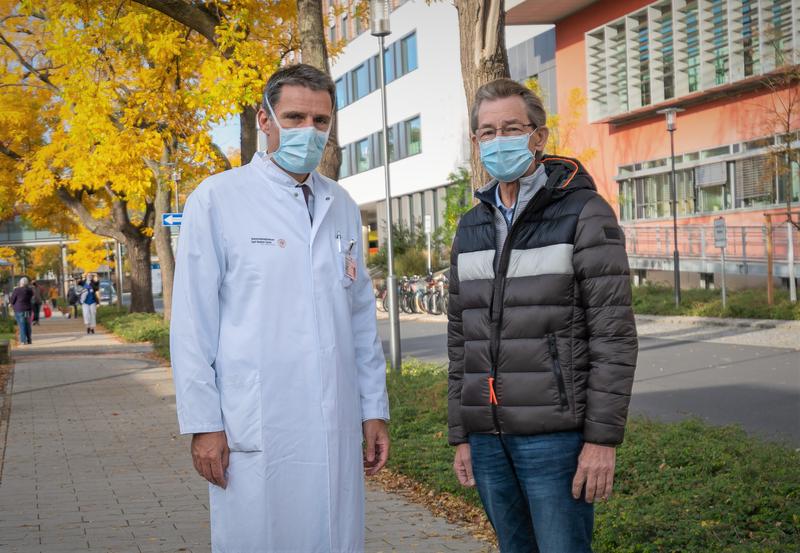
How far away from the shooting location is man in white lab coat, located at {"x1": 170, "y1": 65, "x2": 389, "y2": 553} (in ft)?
10.9

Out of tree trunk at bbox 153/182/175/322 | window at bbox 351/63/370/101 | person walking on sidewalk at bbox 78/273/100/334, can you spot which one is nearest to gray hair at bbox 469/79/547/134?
tree trunk at bbox 153/182/175/322

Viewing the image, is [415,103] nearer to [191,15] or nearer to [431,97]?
[431,97]

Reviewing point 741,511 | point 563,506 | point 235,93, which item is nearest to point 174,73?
point 235,93

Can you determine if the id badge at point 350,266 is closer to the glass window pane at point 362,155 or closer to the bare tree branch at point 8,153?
the bare tree branch at point 8,153

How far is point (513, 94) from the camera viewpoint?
140 inches

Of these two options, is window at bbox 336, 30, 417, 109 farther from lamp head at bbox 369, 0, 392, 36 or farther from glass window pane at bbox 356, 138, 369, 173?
lamp head at bbox 369, 0, 392, 36

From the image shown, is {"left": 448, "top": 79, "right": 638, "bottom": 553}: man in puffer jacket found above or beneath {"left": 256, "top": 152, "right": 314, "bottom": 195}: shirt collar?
beneath

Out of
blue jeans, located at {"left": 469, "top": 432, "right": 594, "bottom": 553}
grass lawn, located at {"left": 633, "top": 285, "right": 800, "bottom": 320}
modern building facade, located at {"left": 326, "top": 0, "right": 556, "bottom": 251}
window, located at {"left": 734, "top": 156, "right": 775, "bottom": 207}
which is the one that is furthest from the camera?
modern building facade, located at {"left": 326, "top": 0, "right": 556, "bottom": 251}

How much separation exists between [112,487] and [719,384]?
7982 mm

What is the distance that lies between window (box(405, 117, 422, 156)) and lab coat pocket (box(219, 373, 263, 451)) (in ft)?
160

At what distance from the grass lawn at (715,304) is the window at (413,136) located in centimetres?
2313

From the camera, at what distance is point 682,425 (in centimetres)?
850

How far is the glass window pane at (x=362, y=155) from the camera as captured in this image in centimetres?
6056

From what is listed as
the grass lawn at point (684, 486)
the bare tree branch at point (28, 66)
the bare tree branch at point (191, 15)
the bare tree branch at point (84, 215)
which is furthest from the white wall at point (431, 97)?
the grass lawn at point (684, 486)
